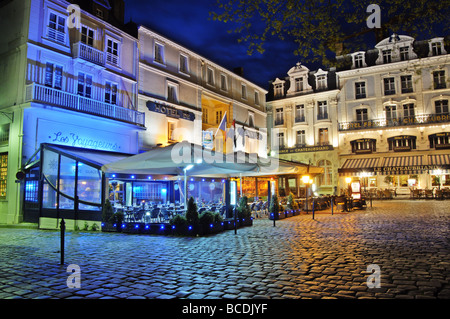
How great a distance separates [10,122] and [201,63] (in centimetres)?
1497

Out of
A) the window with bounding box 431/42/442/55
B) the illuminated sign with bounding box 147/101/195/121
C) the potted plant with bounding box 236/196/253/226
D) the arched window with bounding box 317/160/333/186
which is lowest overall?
the potted plant with bounding box 236/196/253/226

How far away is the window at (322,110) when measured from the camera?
34.0 metres

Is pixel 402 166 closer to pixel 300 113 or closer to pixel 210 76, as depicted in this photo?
pixel 300 113

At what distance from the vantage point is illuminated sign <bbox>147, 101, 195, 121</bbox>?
21.1m

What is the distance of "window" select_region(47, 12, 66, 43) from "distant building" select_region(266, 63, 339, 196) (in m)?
22.8

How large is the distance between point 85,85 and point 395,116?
27.4 meters

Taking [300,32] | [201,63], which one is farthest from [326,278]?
[201,63]

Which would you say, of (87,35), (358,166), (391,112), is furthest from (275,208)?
(391,112)

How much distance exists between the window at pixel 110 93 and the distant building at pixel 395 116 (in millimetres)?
20814

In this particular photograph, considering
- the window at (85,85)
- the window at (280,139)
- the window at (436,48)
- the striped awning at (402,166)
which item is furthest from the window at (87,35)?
the window at (436,48)

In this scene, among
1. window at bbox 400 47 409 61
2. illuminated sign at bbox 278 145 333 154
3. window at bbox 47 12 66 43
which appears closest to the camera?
window at bbox 47 12 66 43

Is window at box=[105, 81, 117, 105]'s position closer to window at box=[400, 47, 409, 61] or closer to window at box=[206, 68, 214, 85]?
window at box=[206, 68, 214, 85]

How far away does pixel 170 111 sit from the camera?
22.3 metres

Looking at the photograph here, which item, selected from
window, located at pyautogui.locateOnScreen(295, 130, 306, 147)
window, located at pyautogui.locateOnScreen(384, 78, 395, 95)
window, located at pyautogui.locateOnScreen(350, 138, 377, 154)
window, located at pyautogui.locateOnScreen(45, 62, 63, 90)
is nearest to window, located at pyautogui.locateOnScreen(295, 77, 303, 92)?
window, located at pyautogui.locateOnScreen(295, 130, 306, 147)
